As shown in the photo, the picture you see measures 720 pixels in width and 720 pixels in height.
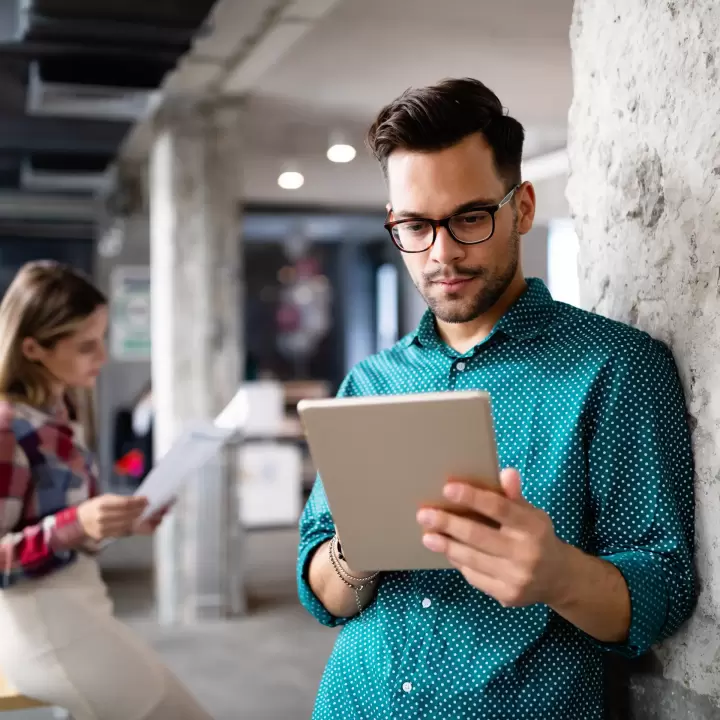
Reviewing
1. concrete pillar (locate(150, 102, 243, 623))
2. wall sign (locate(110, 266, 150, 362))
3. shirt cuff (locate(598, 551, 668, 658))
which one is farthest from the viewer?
wall sign (locate(110, 266, 150, 362))

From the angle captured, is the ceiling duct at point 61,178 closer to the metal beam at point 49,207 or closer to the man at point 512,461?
the metal beam at point 49,207

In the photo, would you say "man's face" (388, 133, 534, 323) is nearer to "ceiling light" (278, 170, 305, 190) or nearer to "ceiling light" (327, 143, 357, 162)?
"ceiling light" (327, 143, 357, 162)

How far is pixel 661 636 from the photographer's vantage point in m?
1.23

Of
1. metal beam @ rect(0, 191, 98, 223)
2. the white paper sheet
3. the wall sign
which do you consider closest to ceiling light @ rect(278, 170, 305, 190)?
the wall sign

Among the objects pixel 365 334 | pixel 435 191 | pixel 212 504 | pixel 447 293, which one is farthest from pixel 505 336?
pixel 365 334

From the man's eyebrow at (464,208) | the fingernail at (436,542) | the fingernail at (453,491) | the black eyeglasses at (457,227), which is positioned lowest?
the fingernail at (436,542)

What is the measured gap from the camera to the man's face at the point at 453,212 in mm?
1299

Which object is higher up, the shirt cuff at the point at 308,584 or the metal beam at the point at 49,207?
the metal beam at the point at 49,207

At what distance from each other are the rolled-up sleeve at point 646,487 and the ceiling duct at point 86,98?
3516mm

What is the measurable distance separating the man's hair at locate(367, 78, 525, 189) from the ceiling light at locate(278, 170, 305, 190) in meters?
6.45

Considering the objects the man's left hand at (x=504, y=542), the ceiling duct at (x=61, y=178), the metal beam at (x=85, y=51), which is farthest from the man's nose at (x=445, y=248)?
the ceiling duct at (x=61, y=178)

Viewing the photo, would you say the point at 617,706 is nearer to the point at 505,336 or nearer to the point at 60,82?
the point at 505,336

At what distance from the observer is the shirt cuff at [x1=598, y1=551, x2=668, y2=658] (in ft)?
3.72

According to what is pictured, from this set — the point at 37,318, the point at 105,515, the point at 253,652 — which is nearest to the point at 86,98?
the point at 37,318
